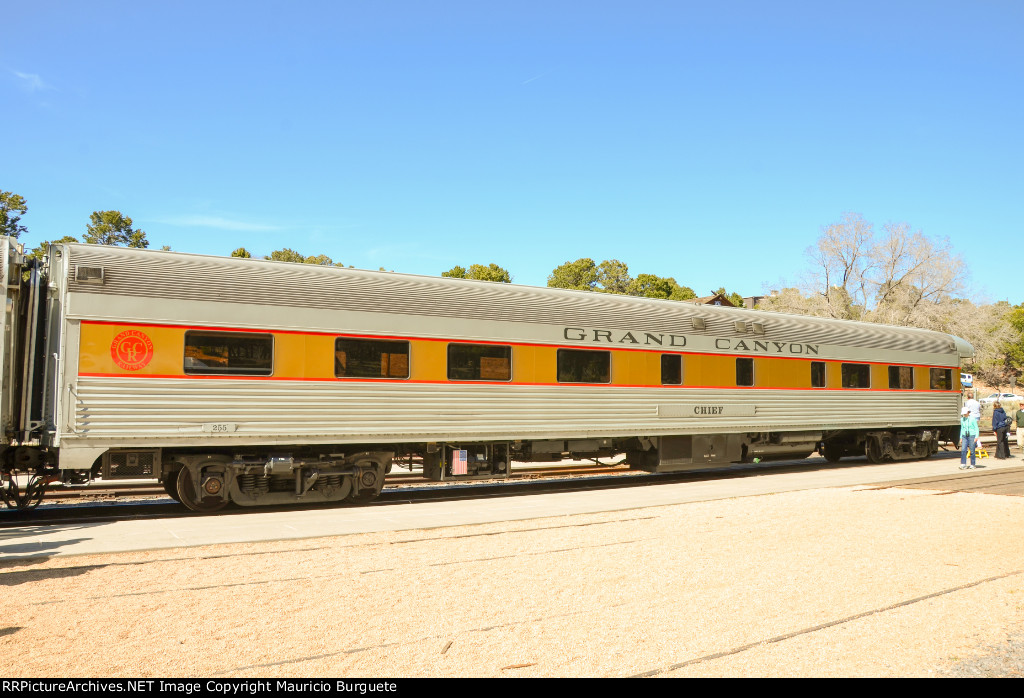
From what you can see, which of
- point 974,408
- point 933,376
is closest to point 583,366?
point 974,408

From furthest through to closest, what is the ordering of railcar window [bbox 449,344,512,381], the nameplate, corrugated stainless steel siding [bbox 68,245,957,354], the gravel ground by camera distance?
the nameplate
railcar window [bbox 449,344,512,381]
corrugated stainless steel siding [bbox 68,245,957,354]
the gravel ground

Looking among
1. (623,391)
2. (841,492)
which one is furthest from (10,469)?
(841,492)

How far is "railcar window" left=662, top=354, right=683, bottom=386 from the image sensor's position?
1520cm

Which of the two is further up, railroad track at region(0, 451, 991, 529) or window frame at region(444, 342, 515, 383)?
window frame at region(444, 342, 515, 383)

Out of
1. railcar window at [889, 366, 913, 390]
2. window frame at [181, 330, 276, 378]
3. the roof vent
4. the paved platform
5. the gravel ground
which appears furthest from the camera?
railcar window at [889, 366, 913, 390]

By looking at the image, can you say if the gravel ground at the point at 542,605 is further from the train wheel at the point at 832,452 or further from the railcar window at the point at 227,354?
the train wheel at the point at 832,452

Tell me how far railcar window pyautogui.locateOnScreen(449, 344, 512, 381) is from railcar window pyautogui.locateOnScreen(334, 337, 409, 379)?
32.9 inches

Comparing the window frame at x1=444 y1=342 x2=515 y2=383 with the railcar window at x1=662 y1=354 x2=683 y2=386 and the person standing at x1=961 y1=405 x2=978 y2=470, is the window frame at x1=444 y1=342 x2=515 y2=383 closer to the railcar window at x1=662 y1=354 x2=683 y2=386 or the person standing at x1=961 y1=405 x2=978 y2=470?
the railcar window at x1=662 y1=354 x2=683 y2=386

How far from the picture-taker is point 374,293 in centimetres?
1196

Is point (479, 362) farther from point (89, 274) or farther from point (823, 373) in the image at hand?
point (823, 373)

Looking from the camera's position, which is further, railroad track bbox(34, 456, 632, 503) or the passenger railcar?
railroad track bbox(34, 456, 632, 503)

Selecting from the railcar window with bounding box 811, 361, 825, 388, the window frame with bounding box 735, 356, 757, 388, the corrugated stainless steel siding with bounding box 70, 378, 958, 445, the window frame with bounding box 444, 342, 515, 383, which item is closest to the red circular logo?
the corrugated stainless steel siding with bounding box 70, 378, 958, 445

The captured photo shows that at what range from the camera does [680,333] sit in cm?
1545

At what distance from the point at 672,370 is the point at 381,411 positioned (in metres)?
6.22
